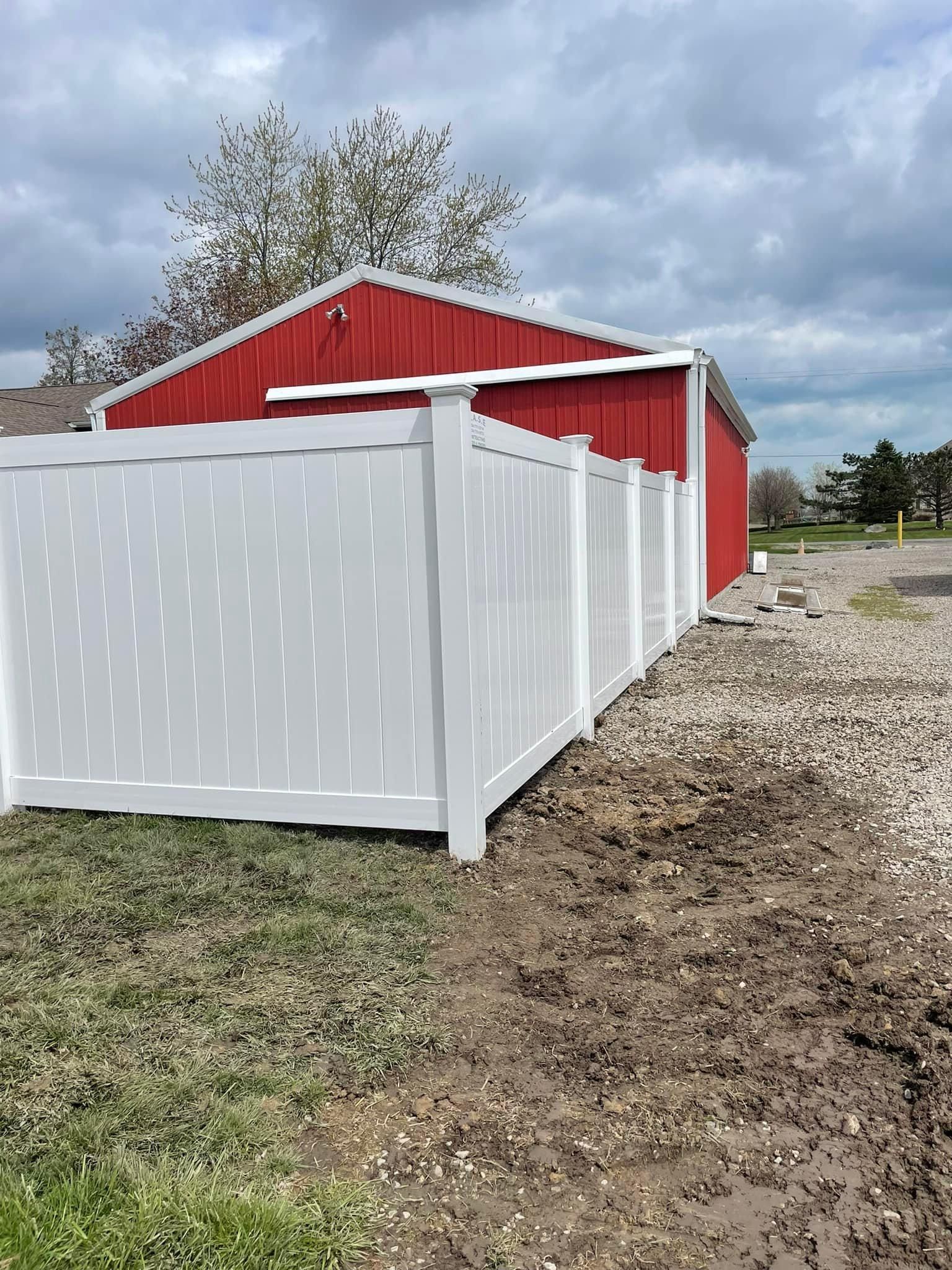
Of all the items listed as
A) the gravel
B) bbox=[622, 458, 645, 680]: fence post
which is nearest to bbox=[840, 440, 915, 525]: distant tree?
the gravel

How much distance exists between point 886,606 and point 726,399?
4.56m

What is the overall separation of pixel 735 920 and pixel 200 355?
42.9 ft

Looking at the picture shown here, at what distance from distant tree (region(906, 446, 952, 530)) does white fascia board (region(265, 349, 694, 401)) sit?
42086 mm

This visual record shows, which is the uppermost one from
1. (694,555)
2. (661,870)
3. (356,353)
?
(356,353)

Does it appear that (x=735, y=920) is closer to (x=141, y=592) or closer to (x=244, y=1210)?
(x=244, y=1210)

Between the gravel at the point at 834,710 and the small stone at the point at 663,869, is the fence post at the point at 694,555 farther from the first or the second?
the small stone at the point at 663,869

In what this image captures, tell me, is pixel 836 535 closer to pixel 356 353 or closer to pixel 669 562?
A: pixel 356 353

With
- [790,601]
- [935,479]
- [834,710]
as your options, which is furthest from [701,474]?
[935,479]

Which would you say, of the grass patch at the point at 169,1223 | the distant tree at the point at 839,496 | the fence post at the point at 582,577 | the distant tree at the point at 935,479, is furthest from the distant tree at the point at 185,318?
the distant tree at the point at 839,496

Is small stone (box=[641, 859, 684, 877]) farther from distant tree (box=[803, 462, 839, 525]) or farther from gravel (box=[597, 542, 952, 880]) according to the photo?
distant tree (box=[803, 462, 839, 525])

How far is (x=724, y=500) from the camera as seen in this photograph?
57.7 ft

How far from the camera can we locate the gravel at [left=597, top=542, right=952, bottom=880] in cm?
476

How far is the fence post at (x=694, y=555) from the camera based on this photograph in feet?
38.5

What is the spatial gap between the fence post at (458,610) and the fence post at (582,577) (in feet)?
6.34
